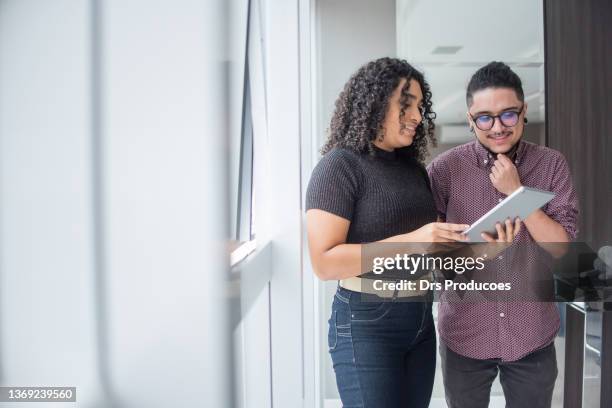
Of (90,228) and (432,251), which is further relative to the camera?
(432,251)

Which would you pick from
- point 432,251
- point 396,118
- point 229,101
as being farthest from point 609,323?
point 229,101

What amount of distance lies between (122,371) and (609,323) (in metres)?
1.56

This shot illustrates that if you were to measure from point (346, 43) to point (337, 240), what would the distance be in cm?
123

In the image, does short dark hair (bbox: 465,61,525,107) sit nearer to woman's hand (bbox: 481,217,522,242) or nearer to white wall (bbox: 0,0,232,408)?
woman's hand (bbox: 481,217,522,242)

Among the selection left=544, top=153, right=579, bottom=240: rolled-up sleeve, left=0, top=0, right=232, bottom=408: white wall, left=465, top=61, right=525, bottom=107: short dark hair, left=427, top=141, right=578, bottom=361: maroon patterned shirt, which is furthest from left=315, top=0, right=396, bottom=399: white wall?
left=0, top=0, right=232, bottom=408: white wall

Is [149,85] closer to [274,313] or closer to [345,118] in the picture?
[345,118]

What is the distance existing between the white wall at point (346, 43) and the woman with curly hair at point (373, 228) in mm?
817

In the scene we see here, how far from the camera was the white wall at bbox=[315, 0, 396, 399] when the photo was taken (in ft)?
5.98

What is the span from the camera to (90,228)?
36 centimetres

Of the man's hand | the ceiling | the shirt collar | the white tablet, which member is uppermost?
the ceiling

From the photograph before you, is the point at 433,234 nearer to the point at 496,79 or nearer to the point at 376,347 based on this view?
the point at 376,347

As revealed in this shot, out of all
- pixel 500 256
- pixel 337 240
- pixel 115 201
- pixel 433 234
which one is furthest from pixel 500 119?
pixel 115 201

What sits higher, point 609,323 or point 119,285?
point 119,285

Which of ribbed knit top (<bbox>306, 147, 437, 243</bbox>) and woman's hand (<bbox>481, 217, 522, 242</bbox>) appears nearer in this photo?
ribbed knit top (<bbox>306, 147, 437, 243</bbox>)
